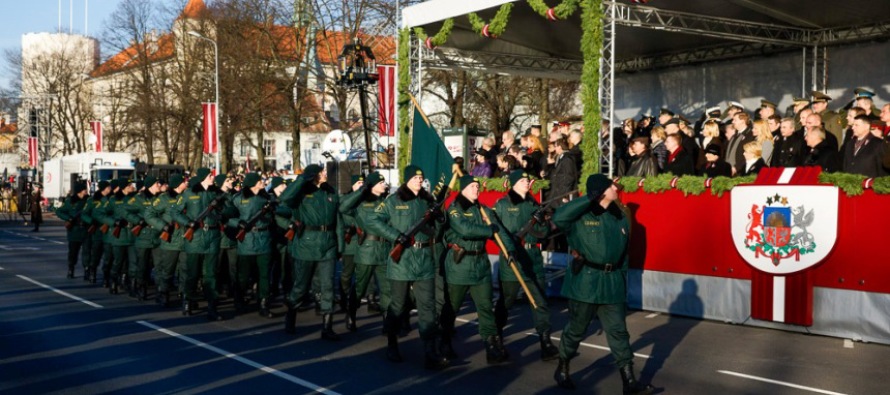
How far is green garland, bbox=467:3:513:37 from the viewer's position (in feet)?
53.5

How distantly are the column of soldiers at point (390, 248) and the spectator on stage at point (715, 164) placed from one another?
147cm

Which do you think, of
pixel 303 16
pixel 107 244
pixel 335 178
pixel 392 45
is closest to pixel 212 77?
pixel 303 16

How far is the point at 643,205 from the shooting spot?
13.3m

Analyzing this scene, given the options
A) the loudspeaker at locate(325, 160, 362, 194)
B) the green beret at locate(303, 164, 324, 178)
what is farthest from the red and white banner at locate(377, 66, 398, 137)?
the green beret at locate(303, 164, 324, 178)

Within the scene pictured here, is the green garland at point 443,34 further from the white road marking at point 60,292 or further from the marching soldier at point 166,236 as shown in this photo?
the white road marking at point 60,292

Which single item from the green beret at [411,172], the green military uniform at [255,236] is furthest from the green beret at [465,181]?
the green military uniform at [255,236]

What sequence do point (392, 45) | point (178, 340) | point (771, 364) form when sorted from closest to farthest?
1. point (771, 364)
2. point (178, 340)
3. point (392, 45)

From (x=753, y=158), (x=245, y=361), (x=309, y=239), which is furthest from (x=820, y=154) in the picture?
(x=245, y=361)

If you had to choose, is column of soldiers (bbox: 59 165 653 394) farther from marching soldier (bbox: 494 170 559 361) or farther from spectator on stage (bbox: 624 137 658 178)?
spectator on stage (bbox: 624 137 658 178)

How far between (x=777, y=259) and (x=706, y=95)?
35.2 feet

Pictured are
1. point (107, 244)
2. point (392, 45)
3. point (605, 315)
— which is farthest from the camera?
point (392, 45)

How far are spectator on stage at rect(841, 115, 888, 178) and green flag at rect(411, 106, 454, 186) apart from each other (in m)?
4.93

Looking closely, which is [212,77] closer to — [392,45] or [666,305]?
[392,45]

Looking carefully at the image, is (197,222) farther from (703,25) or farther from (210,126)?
(210,126)
